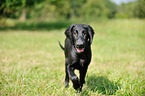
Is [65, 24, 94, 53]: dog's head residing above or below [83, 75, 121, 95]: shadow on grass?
above

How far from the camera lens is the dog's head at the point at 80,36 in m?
2.03

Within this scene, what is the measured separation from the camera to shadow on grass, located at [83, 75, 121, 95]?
272 centimetres

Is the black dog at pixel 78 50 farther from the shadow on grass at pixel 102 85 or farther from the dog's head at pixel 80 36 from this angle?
the shadow on grass at pixel 102 85

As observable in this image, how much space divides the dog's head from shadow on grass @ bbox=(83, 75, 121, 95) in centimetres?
101

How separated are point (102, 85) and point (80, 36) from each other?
4.51 ft

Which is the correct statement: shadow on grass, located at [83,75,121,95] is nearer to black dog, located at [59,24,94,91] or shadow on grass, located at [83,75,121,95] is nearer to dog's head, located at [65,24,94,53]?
black dog, located at [59,24,94,91]

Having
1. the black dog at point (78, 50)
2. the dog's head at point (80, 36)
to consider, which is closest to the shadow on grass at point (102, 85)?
the black dog at point (78, 50)

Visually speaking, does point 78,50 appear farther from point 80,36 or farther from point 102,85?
point 102,85

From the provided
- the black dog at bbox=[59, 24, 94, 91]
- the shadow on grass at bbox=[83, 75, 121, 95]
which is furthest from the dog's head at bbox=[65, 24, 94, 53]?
the shadow on grass at bbox=[83, 75, 121, 95]

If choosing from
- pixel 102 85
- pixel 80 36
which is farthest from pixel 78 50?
pixel 102 85

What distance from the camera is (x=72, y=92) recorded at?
101 inches

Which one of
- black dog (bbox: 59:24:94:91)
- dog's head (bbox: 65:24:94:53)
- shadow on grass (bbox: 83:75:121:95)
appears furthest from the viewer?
shadow on grass (bbox: 83:75:121:95)

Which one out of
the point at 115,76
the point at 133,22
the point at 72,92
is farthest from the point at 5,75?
the point at 133,22

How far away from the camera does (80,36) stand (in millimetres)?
2111
